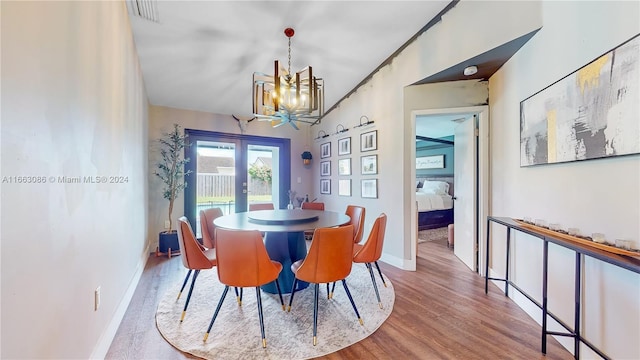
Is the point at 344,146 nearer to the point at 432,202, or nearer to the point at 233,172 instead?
the point at 233,172

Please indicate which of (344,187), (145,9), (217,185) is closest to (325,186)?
(344,187)

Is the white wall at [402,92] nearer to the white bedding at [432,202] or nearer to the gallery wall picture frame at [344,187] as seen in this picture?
the gallery wall picture frame at [344,187]

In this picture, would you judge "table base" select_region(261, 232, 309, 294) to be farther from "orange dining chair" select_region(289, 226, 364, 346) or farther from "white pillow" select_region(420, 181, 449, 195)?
"white pillow" select_region(420, 181, 449, 195)

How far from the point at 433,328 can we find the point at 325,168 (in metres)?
3.56

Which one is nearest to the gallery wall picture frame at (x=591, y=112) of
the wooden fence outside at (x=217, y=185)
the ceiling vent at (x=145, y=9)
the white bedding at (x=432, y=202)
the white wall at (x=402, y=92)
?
the white wall at (x=402, y=92)

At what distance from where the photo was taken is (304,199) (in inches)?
219

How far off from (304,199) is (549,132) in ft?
13.7

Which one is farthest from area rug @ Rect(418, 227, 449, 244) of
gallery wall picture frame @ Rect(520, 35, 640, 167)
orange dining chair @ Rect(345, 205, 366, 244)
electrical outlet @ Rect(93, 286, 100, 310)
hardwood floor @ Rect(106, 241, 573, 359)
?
electrical outlet @ Rect(93, 286, 100, 310)

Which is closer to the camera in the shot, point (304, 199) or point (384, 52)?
point (384, 52)

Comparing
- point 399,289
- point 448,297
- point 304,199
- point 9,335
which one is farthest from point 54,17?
point 304,199

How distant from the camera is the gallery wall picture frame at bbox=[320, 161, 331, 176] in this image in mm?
5108

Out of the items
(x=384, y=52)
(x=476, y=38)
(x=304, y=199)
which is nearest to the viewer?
(x=476, y=38)

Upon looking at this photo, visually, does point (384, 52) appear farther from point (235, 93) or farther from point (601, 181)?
point (601, 181)

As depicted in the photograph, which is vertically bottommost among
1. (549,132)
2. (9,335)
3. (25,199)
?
(9,335)
